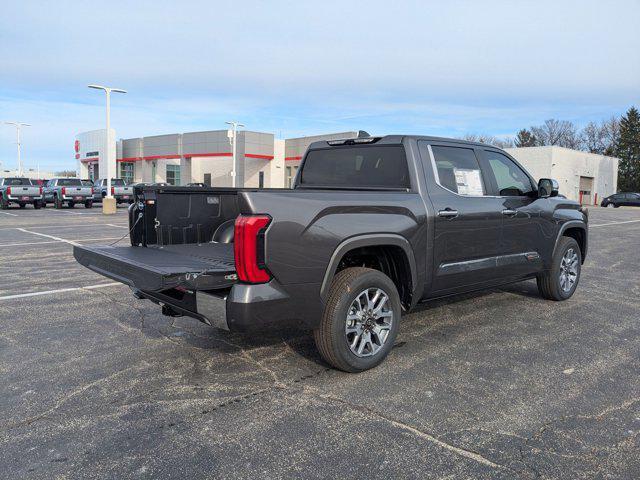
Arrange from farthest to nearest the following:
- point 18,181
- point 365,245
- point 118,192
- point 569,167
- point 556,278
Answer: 1. point 569,167
2. point 118,192
3. point 18,181
4. point 556,278
5. point 365,245

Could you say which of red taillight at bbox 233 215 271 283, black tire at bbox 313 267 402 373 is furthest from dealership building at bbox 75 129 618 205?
red taillight at bbox 233 215 271 283

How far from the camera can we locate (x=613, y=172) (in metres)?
61.6

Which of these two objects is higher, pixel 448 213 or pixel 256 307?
pixel 448 213

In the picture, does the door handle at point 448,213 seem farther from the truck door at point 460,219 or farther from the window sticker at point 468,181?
the window sticker at point 468,181

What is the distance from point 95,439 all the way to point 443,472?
2013 mm

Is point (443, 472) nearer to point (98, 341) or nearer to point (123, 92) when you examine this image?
point (98, 341)

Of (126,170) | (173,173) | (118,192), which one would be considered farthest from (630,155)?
(118,192)

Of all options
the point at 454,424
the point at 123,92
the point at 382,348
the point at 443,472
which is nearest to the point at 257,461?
the point at 443,472

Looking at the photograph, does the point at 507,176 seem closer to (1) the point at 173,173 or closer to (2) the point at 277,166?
(2) the point at 277,166

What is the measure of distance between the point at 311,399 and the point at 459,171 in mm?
2735

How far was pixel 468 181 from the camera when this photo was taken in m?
5.21

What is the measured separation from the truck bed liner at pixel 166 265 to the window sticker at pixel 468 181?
90.0 inches

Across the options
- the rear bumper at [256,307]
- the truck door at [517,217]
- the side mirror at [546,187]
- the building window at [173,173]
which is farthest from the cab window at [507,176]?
the building window at [173,173]

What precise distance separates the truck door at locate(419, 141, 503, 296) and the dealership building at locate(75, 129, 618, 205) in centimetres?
3582
